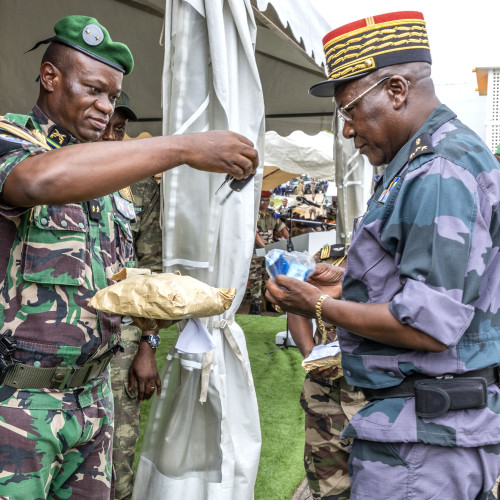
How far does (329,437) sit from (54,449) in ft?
5.00

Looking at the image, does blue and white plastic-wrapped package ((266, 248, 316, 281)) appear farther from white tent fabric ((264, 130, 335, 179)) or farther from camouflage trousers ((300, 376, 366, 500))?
white tent fabric ((264, 130, 335, 179))

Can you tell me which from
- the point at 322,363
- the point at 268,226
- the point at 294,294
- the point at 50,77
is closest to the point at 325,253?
the point at 322,363

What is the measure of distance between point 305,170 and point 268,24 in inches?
229

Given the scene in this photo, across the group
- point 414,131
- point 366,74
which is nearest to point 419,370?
point 414,131

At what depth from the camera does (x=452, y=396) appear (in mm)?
1486

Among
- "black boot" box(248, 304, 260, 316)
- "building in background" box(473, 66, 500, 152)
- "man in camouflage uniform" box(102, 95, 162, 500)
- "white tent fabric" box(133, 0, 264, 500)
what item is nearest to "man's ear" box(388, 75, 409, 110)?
"white tent fabric" box(133, 0, 264, 500)

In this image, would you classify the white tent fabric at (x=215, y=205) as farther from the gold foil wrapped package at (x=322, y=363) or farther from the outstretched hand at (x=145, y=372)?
the gold foil wrapped package at (x=322, y=363)

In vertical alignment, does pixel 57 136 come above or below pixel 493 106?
below

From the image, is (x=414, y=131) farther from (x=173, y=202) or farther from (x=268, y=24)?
(x=268, y=24)

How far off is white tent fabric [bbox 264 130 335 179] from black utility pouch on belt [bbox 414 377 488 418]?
705 centimetres

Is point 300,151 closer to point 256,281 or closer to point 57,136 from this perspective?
point 256,281

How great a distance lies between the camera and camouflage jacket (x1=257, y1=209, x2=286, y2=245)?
11156 mm

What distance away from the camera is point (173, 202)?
2453 millimetres

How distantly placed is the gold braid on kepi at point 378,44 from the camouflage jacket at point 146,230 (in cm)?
174
